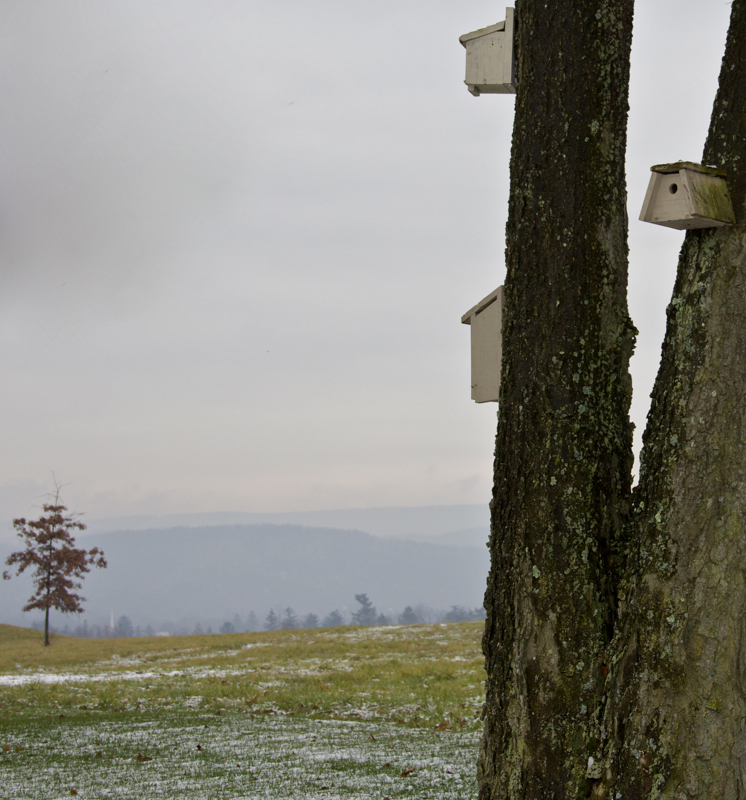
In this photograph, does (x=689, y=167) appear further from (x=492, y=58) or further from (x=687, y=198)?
(x=492, y=58)

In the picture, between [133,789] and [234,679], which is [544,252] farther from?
[234,679]

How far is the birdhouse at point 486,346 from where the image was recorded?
4.98 m

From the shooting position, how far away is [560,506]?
13.1ft

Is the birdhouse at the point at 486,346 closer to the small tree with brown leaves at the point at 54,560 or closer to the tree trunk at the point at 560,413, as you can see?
the tree trunk at the point at 560,413

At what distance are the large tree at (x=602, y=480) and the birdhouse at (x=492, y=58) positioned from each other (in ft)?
1.41

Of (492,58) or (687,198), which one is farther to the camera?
(492,58)

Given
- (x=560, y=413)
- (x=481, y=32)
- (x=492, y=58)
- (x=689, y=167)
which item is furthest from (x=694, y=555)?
(x=481, y=32)

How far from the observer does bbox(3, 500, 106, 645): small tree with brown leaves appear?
43.5 metres

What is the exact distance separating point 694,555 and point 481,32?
3.69 metres

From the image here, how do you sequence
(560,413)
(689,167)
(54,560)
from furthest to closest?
(54,560) → (560,413) → (689,167)

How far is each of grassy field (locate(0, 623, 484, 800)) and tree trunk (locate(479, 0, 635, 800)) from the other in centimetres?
418

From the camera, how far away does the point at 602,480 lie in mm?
4055

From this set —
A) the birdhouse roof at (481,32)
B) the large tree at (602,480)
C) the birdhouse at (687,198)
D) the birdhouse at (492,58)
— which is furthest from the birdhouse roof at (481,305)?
the birdhouse roof at (481,32)

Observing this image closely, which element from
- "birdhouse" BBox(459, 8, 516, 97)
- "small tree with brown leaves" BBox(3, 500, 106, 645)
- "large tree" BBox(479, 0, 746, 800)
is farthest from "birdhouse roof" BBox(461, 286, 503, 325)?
"small tree with brown leaves" BBox(3, 500, 106, 645)
